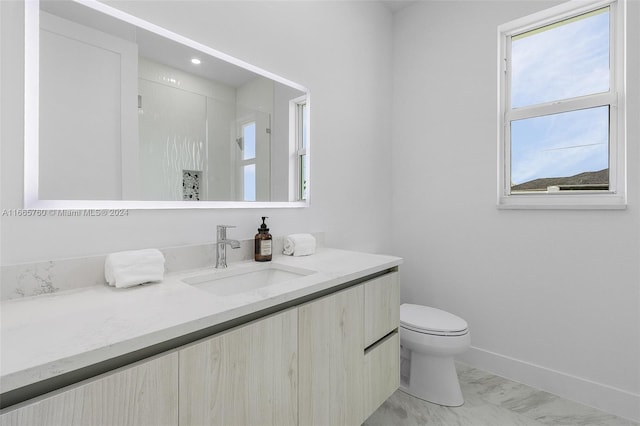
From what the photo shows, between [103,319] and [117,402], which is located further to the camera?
[103,319]

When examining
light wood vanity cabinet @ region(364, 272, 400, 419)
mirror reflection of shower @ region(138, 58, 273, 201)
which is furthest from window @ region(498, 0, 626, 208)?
mirror reflection of shower @ region(138, 58, 273, 201)

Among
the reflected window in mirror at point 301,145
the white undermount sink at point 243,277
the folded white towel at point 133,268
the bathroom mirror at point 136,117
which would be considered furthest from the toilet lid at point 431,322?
the folded white towel at point 133,268

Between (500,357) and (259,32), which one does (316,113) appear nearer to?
(259,32)

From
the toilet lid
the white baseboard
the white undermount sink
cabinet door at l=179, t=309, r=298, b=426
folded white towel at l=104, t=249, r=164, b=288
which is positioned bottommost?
the white baseboard

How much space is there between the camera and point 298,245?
158 centimetres

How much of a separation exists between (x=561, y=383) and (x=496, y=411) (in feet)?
1.65

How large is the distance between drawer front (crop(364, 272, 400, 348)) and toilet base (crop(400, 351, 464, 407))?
47 centimetres

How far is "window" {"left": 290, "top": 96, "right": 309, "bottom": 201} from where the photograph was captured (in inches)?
70.0

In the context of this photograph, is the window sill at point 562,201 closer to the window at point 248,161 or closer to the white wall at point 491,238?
the white wall at point 491,238

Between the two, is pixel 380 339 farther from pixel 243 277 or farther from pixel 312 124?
pixel 312 124

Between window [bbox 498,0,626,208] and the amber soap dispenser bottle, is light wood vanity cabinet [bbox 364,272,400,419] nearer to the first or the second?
the amber soap dispenser bottle

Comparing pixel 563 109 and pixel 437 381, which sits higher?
pixel 563 109

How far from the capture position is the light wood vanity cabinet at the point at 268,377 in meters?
0.61

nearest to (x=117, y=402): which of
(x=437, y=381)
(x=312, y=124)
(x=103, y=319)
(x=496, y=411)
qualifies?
(x=103, y=319)
